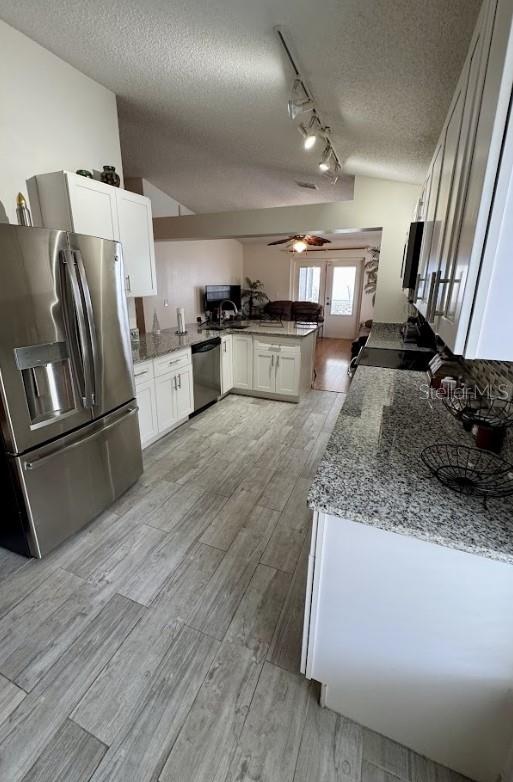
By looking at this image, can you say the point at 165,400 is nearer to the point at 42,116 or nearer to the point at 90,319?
the point at 90,319

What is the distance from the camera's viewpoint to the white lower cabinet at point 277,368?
4.12 metres

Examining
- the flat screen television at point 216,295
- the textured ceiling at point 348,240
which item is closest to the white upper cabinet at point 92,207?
the flat screen television at point 216,295

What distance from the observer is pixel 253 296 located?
29.9ft

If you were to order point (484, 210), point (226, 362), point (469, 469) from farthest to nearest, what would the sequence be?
point (226, 362), point (469, 469), point (484, 210)

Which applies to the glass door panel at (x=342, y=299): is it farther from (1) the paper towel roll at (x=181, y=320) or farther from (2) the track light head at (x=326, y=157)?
(2) the track light head at (x=326, y=157)

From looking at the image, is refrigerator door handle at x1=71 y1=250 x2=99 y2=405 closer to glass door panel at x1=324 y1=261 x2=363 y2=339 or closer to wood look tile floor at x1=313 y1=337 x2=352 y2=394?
wood look tile floor at x1=313 y1=337 x2=352 y2=394

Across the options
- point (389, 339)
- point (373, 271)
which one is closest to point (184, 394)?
point (389, 339)

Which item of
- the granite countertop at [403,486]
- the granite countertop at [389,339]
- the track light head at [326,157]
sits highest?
the track light head at [326,157]

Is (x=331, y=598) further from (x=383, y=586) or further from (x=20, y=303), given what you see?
(x=20, y=303)

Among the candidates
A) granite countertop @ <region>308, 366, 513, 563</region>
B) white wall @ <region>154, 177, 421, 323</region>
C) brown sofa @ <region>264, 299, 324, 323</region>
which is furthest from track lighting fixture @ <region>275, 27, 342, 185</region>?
brown sofa @ <region>264, 299, 324, 323</region>

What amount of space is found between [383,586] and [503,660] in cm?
33

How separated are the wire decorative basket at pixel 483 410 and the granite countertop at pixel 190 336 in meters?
2.27

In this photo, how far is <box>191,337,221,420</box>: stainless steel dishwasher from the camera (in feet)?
12.1

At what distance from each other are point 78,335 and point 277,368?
2.68 m
